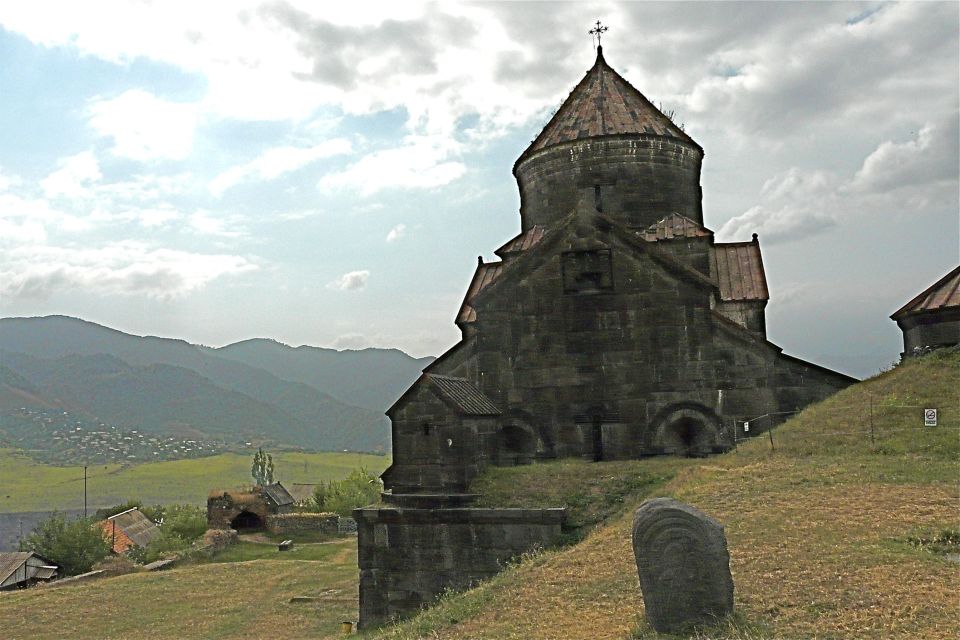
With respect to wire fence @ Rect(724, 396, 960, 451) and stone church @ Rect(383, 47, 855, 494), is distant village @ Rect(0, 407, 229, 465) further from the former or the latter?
wire fence @ Rect(724, 396, 960, 451)

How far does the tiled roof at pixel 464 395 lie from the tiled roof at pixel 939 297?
9.37 meters

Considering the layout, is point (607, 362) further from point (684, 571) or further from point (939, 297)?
point (684, 571)

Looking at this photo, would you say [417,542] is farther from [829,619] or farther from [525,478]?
[829,619]

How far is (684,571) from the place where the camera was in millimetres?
6938

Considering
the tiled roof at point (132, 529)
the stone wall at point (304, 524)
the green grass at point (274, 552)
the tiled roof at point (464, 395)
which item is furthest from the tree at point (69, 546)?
the tiled roof at point (464, 395)

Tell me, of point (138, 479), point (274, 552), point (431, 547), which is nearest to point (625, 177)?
point (431, 547)

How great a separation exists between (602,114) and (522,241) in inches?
164

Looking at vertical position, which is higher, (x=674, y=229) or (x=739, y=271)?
(x=674, y=229)

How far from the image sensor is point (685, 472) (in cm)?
1395

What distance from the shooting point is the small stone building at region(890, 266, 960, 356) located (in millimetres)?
16047

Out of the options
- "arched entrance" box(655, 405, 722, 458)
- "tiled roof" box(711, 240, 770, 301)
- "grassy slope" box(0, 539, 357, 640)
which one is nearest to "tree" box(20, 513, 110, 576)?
"grassy slope" box(0, 539, 357, 640)

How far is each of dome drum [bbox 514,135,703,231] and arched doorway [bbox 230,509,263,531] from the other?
92.1ft

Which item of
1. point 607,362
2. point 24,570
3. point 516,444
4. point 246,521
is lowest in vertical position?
point 246,521

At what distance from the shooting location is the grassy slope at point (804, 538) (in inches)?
274
